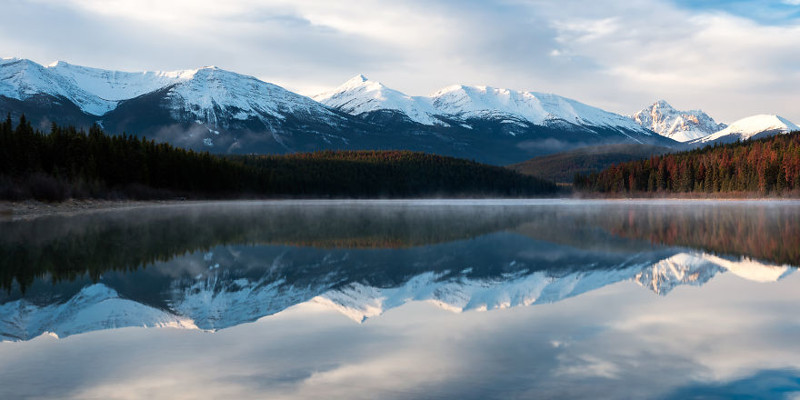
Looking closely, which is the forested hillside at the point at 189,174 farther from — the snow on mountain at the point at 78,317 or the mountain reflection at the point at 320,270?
the snow on mountain at the point at 78,317

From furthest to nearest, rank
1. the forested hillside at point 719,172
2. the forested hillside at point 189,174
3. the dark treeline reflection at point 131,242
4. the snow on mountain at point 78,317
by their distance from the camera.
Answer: the forested hillside at point 719,172
the forested hillside at point 189,174
the dark treeline reflection at point 131,242
the snow on mountain at point 78,317

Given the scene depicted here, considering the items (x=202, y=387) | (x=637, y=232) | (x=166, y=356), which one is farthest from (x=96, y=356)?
(x=637, y=232)

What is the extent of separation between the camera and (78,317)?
11.2 metres

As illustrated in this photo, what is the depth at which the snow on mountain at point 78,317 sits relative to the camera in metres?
10.2

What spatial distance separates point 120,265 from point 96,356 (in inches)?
398

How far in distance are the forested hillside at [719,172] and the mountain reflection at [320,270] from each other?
9690 centimetres

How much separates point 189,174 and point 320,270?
93.5m

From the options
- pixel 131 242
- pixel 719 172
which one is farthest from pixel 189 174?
pixel 719 172

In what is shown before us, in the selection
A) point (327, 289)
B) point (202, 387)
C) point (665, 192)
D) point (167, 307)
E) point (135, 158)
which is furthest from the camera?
point (665, 192)

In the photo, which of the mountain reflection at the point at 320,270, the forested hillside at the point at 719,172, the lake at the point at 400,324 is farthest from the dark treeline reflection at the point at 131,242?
the forested hillside at the point at 719,172

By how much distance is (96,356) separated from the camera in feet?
28.4

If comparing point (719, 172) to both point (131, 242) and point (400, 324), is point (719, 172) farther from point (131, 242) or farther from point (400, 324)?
point (400, 324)

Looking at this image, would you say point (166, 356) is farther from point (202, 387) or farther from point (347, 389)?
point (347, 389)

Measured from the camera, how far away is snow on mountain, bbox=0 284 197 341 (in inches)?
401
